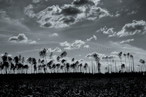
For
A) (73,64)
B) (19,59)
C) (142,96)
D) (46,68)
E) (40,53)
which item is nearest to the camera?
(142,96)

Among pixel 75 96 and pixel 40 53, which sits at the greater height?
pixel 40 53

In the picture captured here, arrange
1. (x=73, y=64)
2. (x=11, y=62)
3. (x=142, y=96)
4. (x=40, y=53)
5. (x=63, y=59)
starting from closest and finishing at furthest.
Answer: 1. (x=142, y=96)
2. (x=40, y=53)
3. (x=11, y=62)
4. (x=63, y=59)
5. (x=73, y=64)

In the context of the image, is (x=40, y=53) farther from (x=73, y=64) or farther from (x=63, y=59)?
(x=73, y=64)

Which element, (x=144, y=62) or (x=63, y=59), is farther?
(x=144, y=62)

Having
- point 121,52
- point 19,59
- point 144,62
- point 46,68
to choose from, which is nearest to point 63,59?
point 46,68

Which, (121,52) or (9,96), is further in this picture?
(121,52)

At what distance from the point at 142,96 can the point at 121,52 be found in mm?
142764

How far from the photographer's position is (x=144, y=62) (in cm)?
17438

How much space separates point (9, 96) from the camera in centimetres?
1689

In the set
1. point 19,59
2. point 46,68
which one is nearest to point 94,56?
point 46,68

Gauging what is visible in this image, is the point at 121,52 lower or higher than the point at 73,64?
higher

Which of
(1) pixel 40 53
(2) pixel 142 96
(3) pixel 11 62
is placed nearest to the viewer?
(2) pixel 142 96

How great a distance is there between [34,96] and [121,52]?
14532 centimetres

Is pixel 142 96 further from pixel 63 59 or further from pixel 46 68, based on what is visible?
pixel 46 68
